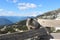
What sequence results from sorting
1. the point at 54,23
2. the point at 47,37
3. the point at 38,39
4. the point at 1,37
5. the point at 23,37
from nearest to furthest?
the point at 1,37
the point at 23,37
the point at 38,39
the point at 47,37
the point at 54,23

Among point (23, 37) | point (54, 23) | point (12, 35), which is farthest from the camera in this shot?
point (54, 23)

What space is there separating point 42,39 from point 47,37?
0.62m

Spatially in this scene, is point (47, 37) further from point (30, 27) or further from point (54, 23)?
point (54, 23)

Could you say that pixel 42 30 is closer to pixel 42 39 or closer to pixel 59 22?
pixel 42 39

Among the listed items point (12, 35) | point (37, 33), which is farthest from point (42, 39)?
point (12, 35)

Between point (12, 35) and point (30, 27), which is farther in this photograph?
point (30, 27)

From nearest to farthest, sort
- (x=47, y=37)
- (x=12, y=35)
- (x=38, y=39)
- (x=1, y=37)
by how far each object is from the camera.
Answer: (x=1, y=37)
(x=12, y=35)
(x=38, y=39)
(x=47, y=37)

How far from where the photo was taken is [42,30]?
11.7 m

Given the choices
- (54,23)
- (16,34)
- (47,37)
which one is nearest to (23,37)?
(16,34)

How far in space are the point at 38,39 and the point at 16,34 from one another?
1.44 m

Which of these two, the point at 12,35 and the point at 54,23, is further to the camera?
the point at 54,23

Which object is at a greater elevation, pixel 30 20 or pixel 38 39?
pixel 30 20

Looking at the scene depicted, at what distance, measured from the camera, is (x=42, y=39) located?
10875 millimetres

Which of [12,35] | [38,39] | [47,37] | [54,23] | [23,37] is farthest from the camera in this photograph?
[54,23]
